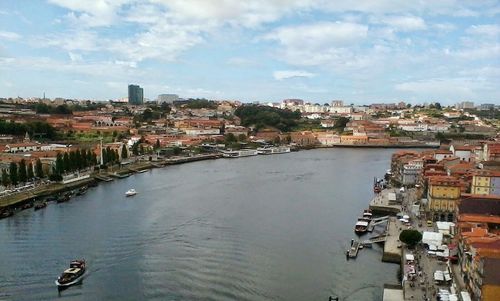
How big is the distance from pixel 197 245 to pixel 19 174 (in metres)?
4.94

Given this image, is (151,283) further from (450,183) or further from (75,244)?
(450,183)

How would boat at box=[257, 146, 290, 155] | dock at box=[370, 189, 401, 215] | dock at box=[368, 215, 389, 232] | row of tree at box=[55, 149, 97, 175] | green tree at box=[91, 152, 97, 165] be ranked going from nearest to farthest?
1. dock at box=[368, 215, 389, 232]
2. dock at box=[370, 189, 401, 215]
3. row of tree at box=[55, 149, 97, 175]
4. green tree at box=[91, 152, 97, 165]
5. boat at box=[257, 146, 290, 155]

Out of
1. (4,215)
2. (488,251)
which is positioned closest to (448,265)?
(488,251)

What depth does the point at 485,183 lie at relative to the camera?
26.6 ft

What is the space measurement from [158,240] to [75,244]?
1009 millimetres

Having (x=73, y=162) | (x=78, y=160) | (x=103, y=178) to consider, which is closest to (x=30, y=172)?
(x=73, y=162)

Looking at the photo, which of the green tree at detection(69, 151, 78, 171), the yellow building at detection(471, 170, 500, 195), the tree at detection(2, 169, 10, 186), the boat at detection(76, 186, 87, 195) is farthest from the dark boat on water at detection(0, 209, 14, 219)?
the yellow building at detection(471, 170, 500, 195)

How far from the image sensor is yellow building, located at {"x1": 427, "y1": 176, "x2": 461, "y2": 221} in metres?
7.77

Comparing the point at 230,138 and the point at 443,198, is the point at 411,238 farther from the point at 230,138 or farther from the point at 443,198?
the point at 230,138

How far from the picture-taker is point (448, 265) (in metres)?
5.60

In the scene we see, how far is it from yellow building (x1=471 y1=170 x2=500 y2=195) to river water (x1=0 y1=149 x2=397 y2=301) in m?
1.84

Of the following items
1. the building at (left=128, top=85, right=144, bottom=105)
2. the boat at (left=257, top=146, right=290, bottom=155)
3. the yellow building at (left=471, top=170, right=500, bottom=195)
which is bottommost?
the boat at (left=257, top=146, right=290, bottom=155)

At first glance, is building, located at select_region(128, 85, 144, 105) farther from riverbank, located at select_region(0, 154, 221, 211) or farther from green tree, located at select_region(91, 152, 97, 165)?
green tree, located at select_region(91, 152, 97, 165)

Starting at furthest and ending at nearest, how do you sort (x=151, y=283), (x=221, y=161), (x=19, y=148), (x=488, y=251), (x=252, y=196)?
(x=221, y=161) → (x=19, y=148) → (x=252, y=196) → (x=151, y=283) → (x=488, y=251)
